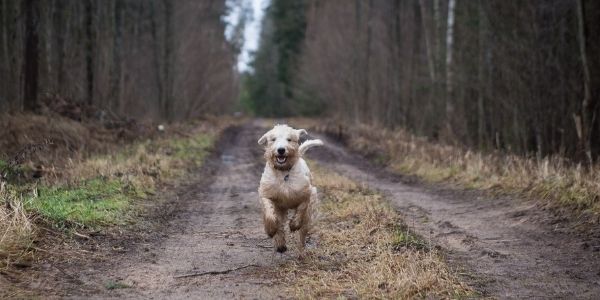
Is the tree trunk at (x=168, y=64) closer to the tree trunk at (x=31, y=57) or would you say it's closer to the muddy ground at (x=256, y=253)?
the tree trunk at (x=31, y=57)

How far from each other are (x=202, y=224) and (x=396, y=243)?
3157 millimetres

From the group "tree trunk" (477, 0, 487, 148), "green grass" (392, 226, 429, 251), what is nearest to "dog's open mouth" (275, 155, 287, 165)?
"green grass" (392, 226, 429, 251)

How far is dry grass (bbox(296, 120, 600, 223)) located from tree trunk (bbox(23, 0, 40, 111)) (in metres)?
10.4

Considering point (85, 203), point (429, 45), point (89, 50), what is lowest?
point (85, 203)

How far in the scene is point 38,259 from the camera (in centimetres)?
594

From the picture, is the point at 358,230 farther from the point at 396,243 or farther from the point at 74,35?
the point at 74,35

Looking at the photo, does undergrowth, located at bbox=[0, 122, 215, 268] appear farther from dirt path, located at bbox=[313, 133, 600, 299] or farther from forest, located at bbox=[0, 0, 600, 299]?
dirt path, located at bbox=[313, 133, 600, 299]

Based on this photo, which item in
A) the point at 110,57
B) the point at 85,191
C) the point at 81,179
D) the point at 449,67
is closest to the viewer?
the point at 85,191

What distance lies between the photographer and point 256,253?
702cm

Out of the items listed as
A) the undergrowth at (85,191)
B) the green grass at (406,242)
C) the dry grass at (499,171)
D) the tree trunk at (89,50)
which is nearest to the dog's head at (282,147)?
the green grass at (406,242)

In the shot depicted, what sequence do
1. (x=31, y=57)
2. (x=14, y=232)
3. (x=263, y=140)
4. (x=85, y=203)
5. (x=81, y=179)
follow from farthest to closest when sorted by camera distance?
(x=31, y=57) → (x=81, y=179) → (x=85, y=203) → (x=263, y=140) → (x=14, y=232)

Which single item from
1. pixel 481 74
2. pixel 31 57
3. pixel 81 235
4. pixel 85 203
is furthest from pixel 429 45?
pixel 81 235

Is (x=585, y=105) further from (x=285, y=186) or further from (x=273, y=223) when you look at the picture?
(x=273, y=223)

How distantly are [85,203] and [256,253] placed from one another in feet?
10.5
